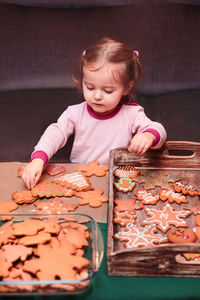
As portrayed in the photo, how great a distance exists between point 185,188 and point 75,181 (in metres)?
0.35

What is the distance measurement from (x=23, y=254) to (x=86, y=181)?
42cm

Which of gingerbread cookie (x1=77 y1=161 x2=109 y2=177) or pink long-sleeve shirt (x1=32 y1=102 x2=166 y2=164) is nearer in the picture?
gingerbread cookie (x1=77 y1=161 x2=109 y2=177)

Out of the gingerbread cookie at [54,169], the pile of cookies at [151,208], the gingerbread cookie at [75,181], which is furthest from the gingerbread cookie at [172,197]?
the gingerbread cookie at [54,169]

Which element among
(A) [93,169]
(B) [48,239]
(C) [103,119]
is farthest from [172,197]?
(C) [103,119]

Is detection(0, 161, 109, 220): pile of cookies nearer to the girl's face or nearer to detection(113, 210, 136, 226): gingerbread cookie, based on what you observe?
detection(113, 210, 136, 226): gingerbread cookie

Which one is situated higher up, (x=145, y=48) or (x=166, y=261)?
(x=145, y=48)

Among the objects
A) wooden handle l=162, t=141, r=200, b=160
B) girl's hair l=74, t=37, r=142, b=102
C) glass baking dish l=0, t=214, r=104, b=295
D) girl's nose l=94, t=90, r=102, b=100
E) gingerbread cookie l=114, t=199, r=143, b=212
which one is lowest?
glass baking dish l=0, t=214, r=104, b=295

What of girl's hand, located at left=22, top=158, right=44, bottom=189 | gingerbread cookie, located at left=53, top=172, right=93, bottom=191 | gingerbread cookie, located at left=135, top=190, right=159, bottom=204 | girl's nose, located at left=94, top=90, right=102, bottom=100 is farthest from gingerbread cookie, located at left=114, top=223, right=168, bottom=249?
girl's nose, located at left=94, top=90, right=102, bottom=100

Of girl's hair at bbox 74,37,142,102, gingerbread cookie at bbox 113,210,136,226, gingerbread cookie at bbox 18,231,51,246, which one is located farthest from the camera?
girl's hair at bbox 74,37,142,102

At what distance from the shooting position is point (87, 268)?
31.0 inches

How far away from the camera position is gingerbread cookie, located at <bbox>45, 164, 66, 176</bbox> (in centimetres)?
121

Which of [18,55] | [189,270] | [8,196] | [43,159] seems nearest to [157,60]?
[18,55]

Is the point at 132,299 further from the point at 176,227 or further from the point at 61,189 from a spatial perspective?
the point at 61,189

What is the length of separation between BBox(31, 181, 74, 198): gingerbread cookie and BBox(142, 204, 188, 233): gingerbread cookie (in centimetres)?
26
